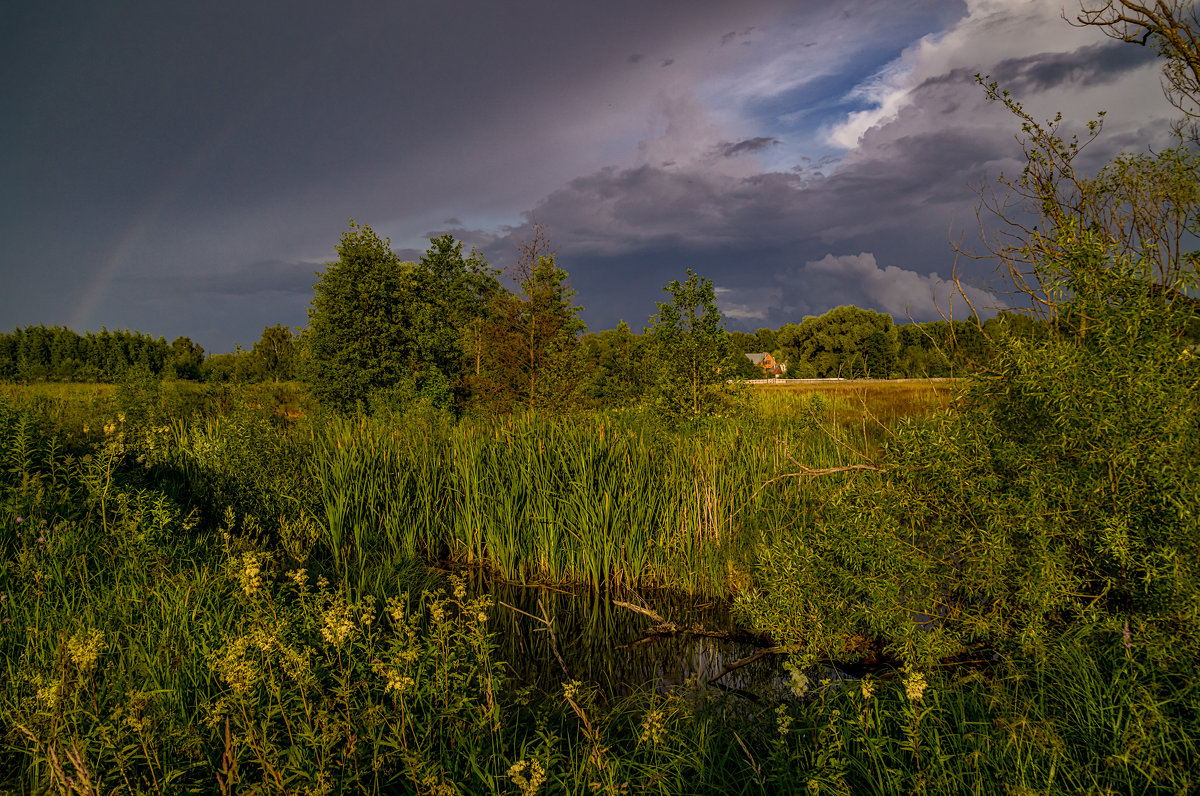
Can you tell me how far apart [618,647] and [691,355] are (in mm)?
5471

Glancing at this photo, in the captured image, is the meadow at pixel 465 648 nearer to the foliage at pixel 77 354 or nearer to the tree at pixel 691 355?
the tree at pixel 691 355

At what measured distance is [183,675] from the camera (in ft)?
11.5

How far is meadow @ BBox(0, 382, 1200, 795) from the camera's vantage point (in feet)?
8.53

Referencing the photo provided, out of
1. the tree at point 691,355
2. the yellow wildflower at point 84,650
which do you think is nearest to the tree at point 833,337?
the tree at point 691,355

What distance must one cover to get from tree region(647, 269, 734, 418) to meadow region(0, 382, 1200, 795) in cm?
83

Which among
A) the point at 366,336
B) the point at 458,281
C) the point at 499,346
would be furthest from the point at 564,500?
the point at 458,281

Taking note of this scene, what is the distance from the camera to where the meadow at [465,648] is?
8.53ft

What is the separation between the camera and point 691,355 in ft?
32.3

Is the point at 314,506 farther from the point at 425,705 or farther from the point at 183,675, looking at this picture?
the point at 425,705

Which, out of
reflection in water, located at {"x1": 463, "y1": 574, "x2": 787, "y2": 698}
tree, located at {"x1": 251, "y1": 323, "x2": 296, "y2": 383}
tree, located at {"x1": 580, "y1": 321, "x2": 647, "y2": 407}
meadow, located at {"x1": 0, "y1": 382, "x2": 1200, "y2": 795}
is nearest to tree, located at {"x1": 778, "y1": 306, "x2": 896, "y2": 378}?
tree, located at {"x1": 580, "y1": 321, "x2": 647, "y2": 407}

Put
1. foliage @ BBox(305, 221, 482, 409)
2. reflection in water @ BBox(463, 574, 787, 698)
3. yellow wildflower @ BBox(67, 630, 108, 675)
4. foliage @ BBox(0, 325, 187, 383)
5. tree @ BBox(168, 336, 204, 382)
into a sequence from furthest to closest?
tree @ BBox(168, 336, 204, 382) < foliage @ BBox(0, 325, 187, 383) < foliage @ BBox(305, 221, 482, 409) < reflection in water @ BBox(463, 574, 787, 698) < yellow wildflower @ BBox(67, 630, 108, 675)

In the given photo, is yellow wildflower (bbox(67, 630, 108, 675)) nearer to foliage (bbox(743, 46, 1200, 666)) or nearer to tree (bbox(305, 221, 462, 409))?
foliage (bbox(743, 46, 1200, 666))

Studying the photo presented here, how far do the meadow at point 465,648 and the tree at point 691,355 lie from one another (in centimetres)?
83

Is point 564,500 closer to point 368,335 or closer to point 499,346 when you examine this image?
point 499,346
